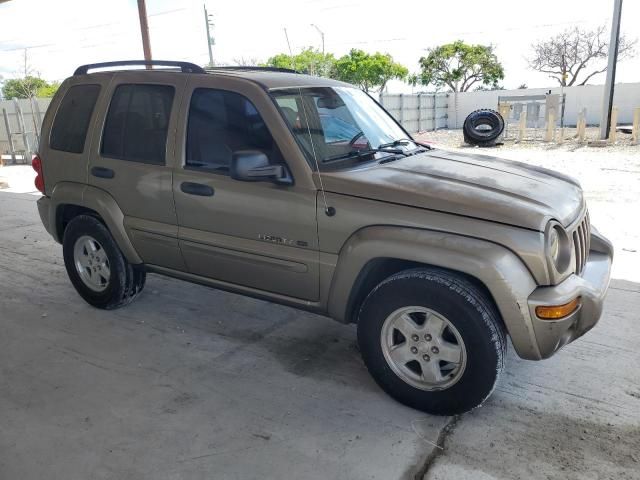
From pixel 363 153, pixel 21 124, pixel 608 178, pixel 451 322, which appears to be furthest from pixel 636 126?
pixel 21 124

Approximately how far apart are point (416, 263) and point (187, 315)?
2.33 meters

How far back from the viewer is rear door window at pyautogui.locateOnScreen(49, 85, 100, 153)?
433 centimetres

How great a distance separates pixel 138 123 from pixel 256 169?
1.37m

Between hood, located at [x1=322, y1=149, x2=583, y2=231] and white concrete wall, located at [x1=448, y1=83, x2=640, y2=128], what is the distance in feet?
95.6

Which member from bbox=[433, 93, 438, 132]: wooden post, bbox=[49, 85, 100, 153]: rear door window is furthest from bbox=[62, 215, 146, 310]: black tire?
bbox=[433, 93, 438, 132]: wooden post

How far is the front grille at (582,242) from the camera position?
3.09 metres

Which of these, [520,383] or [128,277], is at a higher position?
[128,277]

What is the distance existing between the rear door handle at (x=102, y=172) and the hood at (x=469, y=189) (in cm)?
A: 190

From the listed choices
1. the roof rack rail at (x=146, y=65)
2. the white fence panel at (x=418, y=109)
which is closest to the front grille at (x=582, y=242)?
the roof rack rail at (x=146, y=65)

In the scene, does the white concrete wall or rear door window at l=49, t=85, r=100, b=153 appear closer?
rear door window at l=49, t=85, r=100, b=153

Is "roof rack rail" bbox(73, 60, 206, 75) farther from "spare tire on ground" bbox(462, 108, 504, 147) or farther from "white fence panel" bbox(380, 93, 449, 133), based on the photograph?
"white fence panel" bbox(380, 93, 449, 133)

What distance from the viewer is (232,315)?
14.9ft

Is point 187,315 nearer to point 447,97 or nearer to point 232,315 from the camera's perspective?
point 232,315

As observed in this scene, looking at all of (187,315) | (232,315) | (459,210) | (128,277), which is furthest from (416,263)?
(128,277)
